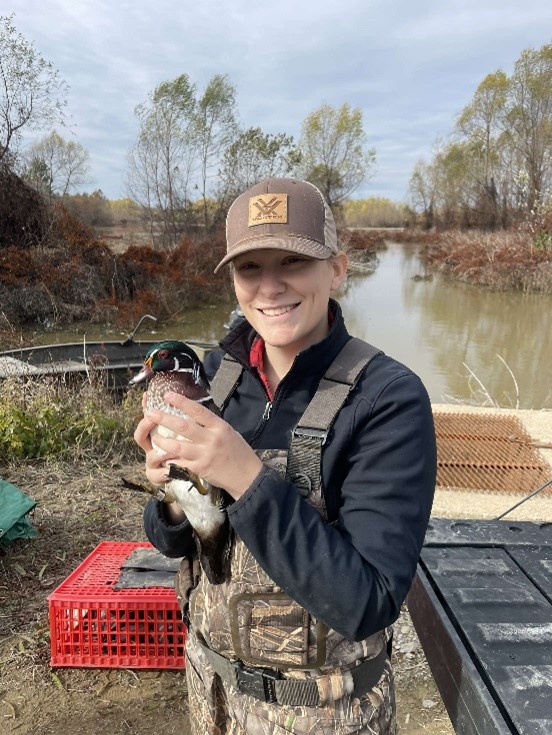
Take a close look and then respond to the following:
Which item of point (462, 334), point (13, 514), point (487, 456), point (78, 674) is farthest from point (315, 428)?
point (462, 334)

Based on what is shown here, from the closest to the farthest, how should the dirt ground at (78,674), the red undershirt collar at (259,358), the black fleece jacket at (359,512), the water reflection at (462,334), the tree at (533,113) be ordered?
the black fleece jacket at (359,512), the red undershirt collar at (259,358), the dirt ground at (78,674), the water reflection at (462,334), the tree at (533,113)

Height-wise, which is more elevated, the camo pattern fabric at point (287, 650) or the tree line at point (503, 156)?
the tree line at point (503, 156)

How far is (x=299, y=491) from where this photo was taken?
1.34 metres

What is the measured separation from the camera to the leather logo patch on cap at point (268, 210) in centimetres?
142

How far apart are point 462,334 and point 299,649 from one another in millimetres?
16274

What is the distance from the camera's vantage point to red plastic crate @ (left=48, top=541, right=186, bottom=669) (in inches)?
105

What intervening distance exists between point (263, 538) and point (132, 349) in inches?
361

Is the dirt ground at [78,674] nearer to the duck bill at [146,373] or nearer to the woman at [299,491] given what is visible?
the woman at [299,491]

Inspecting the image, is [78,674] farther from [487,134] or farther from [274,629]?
[487,134]

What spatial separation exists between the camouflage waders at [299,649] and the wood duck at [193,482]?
0.15 feet

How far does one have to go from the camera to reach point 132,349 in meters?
10.0

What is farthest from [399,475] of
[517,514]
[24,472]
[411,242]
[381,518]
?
[411,242]

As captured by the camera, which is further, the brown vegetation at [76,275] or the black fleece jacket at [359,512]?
the brown vegetation at [76,275]

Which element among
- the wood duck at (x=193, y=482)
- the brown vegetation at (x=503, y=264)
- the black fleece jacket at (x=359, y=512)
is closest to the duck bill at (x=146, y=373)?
the wood duck at (x=193, y=482)
